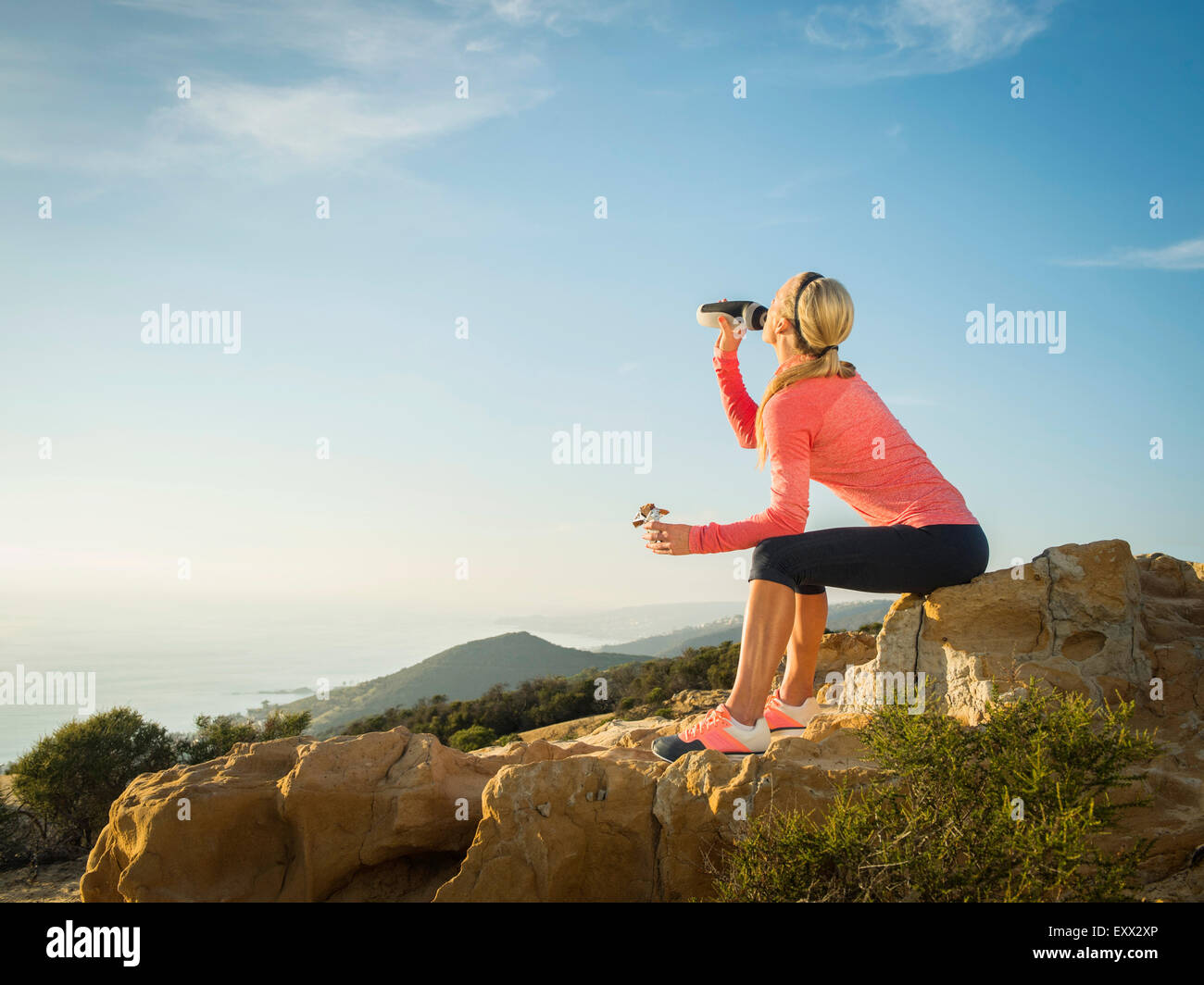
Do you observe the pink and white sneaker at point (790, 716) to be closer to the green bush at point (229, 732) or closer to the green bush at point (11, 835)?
the green bush at point (11, 835)

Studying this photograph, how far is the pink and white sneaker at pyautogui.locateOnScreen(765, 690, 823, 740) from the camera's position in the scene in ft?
17.9

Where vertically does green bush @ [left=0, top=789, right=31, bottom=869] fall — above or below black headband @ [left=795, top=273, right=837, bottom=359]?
below

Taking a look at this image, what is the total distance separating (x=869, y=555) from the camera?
4.73 m

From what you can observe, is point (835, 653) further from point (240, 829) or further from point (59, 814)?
point (59, 814)

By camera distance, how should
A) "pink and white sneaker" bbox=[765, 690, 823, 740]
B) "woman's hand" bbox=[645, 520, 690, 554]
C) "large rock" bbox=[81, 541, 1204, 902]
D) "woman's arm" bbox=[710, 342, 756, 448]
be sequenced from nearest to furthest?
"large rock" bbox=[81, 541, 1204, 902]
"woman's hand" bbox=[645, 520, 690, 554]
"pink and white sneaker" bbox=[765, 690, 823, 740]
"woman's arm" bbox=[710, 342, 756, 448]

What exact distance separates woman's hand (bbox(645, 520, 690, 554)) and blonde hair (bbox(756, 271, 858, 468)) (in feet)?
2.85

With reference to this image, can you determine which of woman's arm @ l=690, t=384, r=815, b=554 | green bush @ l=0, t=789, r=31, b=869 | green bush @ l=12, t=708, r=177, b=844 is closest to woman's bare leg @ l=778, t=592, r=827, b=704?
woman's arm @ l=690, t=384, r=815, b=554

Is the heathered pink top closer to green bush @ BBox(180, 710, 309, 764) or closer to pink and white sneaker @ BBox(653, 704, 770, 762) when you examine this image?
pink and white sneaker @ BBox(653, 704, 770, 762)

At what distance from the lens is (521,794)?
475 cm

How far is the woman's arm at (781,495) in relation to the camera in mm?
4738

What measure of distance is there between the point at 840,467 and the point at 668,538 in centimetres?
119
